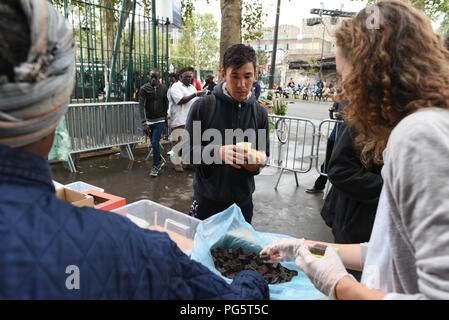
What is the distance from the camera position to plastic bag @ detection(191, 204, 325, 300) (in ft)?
6.21

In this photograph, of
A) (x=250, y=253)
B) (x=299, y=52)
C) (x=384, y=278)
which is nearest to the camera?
(x=384, y=278)

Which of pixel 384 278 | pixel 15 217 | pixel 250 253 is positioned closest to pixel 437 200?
pixel 384 278

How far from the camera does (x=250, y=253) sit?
7.87 ft

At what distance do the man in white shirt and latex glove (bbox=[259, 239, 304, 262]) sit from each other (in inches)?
207

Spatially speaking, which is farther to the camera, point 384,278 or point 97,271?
point 384,278

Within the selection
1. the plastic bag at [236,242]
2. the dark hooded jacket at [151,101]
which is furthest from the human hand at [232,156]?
the dark hooded jacket at [151,101]

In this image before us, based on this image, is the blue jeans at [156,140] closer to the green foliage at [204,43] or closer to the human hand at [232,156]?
the human hand at [232,156]

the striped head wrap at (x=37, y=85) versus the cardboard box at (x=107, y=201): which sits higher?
the striped head wrap at (x=37, y=85)

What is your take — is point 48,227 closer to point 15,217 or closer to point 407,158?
point 15,217

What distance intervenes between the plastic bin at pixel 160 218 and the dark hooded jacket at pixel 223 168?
0.28 m

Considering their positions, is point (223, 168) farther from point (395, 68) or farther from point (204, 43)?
point (204, 43)

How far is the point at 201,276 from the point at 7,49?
659 millimetres

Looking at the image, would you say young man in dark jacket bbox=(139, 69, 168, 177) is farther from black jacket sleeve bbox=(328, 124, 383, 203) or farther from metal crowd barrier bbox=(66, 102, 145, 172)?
black jacket sleeve bbox=(328, 124, 383, 203)

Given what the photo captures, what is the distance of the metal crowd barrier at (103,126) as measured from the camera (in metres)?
6.46
